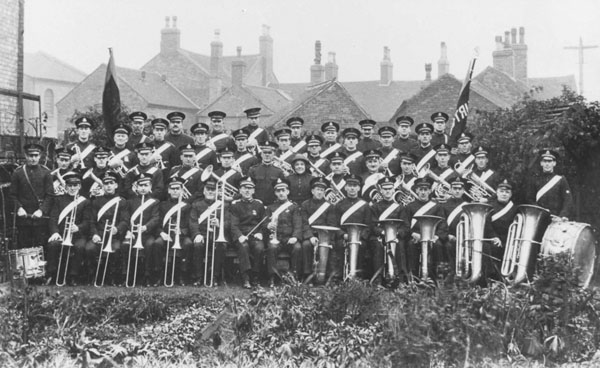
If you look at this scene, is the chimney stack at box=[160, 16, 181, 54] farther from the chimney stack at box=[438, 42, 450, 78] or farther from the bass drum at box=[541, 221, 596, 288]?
the bass drum at box=[541, 221, 596, 288]

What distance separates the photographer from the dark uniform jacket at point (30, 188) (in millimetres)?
10531

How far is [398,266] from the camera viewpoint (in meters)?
9.55

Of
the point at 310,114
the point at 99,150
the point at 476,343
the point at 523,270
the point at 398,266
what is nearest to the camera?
the point at 476,343

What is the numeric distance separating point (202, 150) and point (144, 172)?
3.45 ft

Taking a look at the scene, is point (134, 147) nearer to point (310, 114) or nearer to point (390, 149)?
point (390, 149)

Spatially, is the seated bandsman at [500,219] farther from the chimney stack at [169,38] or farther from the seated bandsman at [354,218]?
the chimney stack at [169,38]

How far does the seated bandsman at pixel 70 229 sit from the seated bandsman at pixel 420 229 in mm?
4260

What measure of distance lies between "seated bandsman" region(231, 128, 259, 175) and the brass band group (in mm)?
21

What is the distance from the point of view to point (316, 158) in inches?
439

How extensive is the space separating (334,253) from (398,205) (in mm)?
1098

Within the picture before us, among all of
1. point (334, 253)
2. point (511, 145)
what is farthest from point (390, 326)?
point (511, 145)

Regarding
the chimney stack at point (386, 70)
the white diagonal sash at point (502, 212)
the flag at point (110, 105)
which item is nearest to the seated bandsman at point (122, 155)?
the flag at point (110, 105)

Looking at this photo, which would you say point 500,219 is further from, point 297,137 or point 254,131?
point 254,131

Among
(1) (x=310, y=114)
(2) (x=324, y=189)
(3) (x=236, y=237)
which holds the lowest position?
(3) (x=236, y=237)
